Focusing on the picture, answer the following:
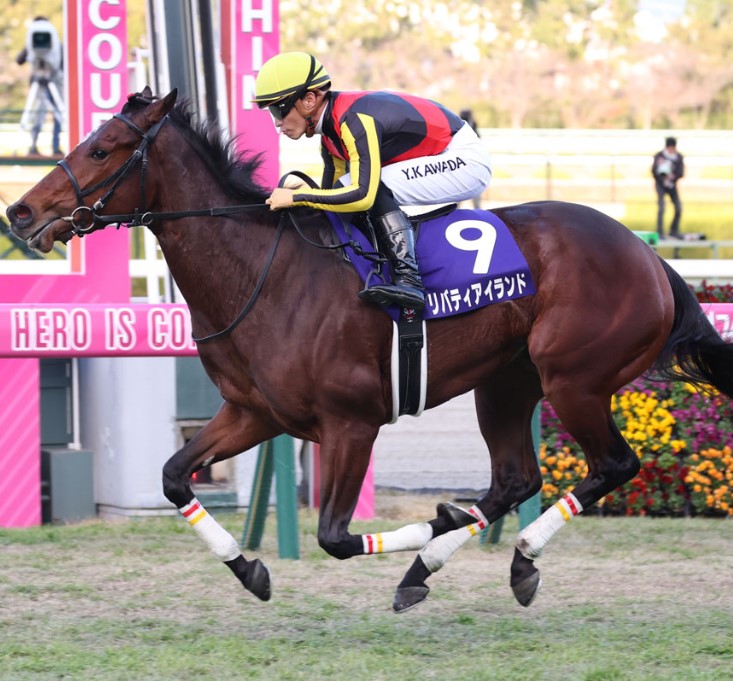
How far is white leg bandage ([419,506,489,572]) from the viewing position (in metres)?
5.11

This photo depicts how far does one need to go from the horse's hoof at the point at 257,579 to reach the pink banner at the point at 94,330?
173cm

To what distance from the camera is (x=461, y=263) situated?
4957 mm

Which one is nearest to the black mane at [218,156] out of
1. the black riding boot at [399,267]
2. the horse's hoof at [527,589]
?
the black riding boot at [399,267]

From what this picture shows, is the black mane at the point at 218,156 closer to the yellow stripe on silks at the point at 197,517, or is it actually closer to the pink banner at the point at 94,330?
the yellow stripe on silks at the point at 197,517

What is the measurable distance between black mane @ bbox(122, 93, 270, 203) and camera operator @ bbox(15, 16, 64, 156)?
34.8ft

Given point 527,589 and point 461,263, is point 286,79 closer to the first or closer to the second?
point 461,263

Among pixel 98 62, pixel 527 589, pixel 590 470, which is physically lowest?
pixel 527 589

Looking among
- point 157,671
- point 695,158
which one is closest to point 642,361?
point 157,671

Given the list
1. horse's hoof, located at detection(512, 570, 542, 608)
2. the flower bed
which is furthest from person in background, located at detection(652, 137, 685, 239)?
horse's hoof, located at detection(512, 570, 542, 608)

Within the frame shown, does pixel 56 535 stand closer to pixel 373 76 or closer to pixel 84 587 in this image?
pixel 84 587

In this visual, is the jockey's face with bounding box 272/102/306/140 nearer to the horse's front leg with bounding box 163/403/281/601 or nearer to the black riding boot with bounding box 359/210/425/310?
the black riding boot with bounding box 359/210/425/310

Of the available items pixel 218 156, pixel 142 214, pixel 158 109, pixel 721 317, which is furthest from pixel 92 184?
pixel 721 317

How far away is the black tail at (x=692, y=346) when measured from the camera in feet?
17.6

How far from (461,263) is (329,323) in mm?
567
